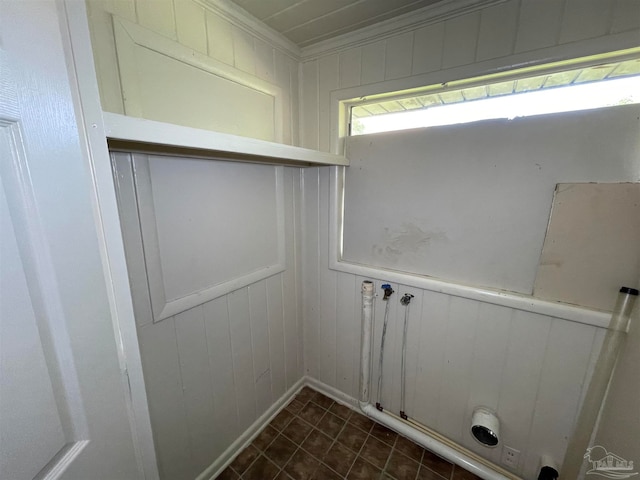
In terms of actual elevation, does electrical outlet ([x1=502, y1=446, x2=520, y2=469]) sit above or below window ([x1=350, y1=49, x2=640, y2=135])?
below

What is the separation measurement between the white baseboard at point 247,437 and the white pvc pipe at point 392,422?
0.51 m

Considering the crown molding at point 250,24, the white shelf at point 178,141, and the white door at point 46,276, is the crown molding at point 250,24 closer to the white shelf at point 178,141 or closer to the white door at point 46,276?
the white shelf at point 178,141

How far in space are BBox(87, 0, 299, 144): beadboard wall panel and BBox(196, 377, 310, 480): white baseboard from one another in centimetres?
168

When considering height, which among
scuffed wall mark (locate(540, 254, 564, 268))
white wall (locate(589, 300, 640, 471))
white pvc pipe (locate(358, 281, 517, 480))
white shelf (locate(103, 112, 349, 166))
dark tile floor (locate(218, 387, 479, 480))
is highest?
white shelf (locate(103, 112, 349, 166))

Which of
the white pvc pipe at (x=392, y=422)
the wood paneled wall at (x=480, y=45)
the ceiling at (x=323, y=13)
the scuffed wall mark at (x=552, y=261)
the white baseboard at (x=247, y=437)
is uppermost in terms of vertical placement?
the ceiling at (x=323, y=13)

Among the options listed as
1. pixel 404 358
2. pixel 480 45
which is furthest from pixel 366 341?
pixel 480 45

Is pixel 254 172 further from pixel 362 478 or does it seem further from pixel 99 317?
pixel 362 478

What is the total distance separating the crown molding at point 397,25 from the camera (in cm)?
107

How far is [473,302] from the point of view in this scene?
1.26 metres

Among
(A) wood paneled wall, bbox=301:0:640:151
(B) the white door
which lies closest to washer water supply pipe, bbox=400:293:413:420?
(A) wood paneled wall, bbox=301:0:640:151

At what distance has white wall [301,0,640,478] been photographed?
968mm

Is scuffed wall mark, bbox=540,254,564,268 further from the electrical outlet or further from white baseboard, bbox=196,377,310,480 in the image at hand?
white baseboard, bbox=196,377,310,480

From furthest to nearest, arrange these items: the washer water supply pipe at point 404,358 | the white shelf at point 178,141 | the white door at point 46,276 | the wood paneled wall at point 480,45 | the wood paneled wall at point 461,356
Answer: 1. the washer water supply pipe at point 404,358
2. the wood paneled wall at point 461,356
3. the wood paneled wall at point 480,45
4. the white shelf at point 178,141
5. the white door at point 46,276

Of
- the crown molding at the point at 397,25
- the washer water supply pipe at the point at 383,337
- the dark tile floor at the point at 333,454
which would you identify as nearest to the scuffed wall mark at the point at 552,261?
the washer water supply pipe at the point at 383,337
